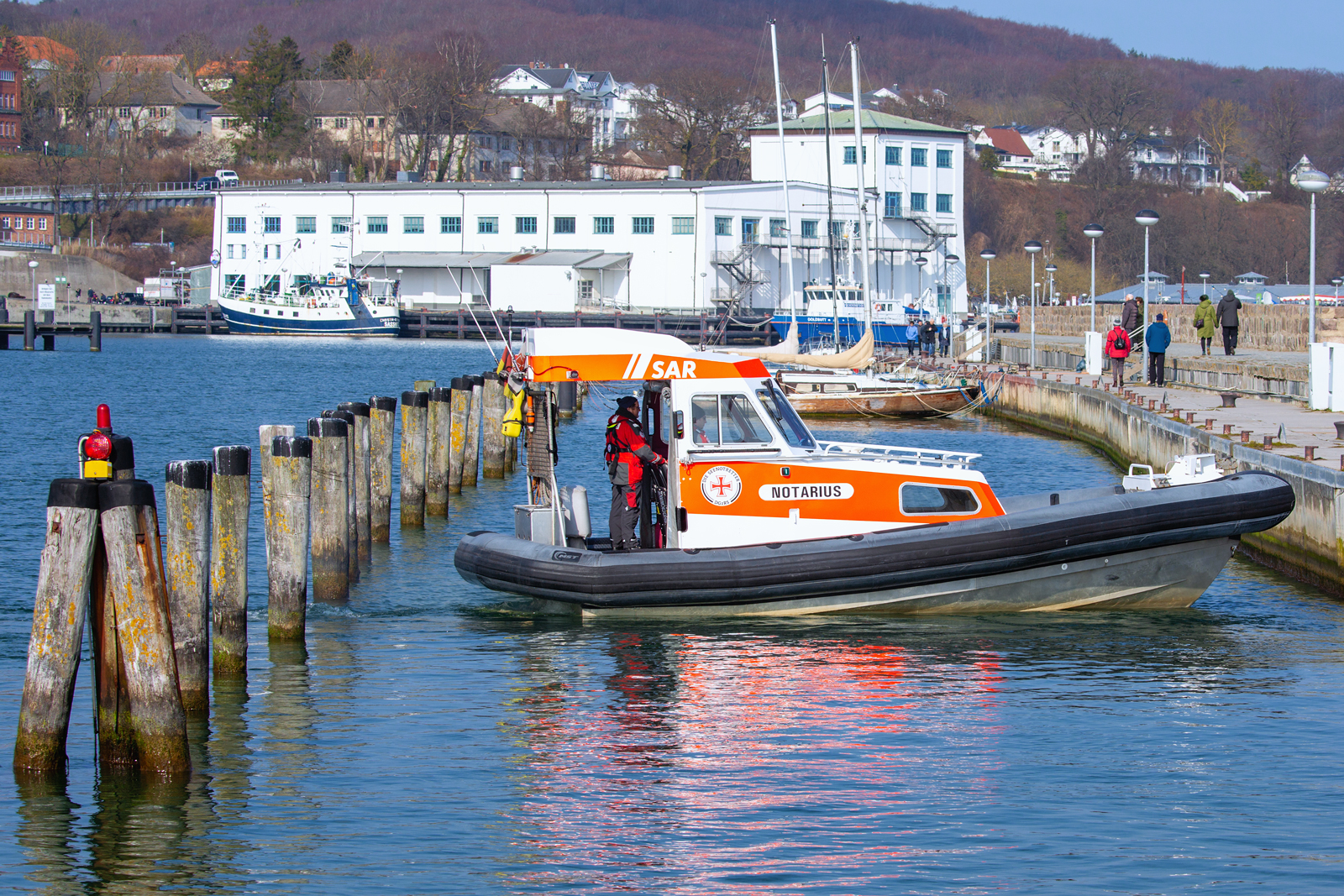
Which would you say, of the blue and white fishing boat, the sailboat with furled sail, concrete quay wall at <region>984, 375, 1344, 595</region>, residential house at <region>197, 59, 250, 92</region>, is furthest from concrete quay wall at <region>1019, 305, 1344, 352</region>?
residential house at <region>197, 59, 250, 92</region>

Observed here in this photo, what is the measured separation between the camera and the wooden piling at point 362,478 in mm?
18625

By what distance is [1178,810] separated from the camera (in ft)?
33.6

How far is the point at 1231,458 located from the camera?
20125 millimetres

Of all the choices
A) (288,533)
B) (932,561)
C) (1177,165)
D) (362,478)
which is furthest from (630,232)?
(1177,165)

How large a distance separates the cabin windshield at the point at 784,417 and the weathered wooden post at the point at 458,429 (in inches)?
409

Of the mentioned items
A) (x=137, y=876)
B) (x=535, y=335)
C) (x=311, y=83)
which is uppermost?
(x=311, y=83)

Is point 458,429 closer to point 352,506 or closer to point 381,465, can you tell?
point 381,465

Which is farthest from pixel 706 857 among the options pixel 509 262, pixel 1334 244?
pixel 1334 244

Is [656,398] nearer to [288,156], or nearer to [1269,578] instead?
[1269,578]

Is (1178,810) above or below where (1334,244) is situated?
below

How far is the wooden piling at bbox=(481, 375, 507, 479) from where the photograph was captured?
2909cm

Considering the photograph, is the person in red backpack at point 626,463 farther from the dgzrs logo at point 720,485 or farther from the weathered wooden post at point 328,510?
the weathered wooden post at point 328,510

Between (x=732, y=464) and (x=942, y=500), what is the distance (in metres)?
2.25

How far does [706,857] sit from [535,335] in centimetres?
718
